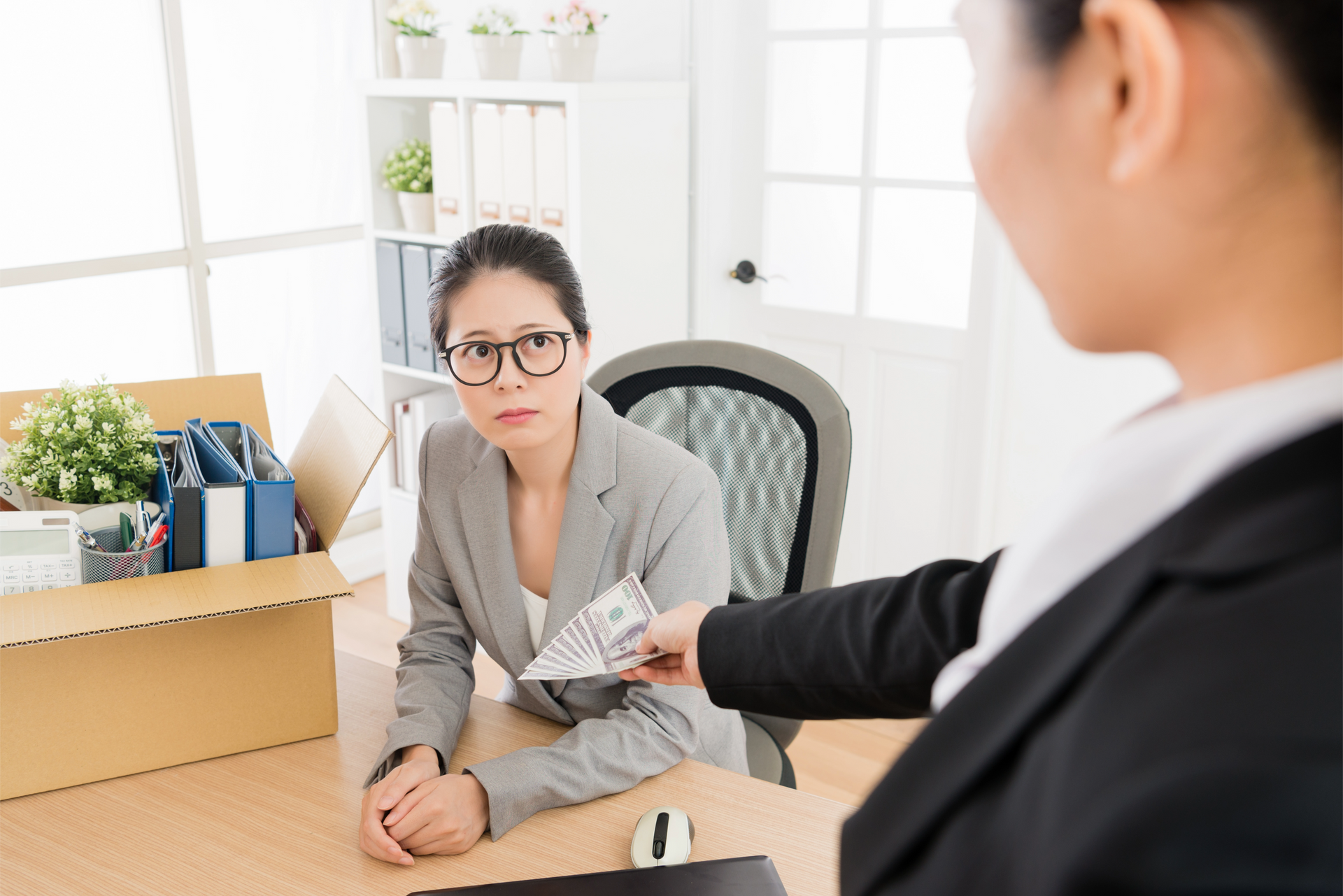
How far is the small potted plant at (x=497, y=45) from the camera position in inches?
112

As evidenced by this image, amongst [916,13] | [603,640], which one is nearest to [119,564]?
[603,640]

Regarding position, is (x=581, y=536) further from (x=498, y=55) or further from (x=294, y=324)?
→ (x=294, y=324)

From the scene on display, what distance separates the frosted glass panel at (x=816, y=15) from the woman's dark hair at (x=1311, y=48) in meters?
2.63

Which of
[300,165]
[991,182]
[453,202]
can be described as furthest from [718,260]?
[991,182]

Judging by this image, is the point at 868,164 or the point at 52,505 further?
the point at 868,164

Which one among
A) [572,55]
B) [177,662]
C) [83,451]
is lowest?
[177,662]

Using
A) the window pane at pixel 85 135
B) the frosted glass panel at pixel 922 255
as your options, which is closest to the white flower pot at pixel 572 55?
the frosted glass panel at pixel 922 255

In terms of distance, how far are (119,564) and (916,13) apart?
7.81ft

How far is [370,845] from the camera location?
39.2 inches

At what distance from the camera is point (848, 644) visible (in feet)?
2.49

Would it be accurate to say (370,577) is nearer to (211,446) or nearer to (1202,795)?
(211,446)

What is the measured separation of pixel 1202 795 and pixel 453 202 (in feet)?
9.56

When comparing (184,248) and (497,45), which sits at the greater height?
(497,45)

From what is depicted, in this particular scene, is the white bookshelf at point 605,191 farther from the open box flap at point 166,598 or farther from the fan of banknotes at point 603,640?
the fan of banknotes at point 603,640
